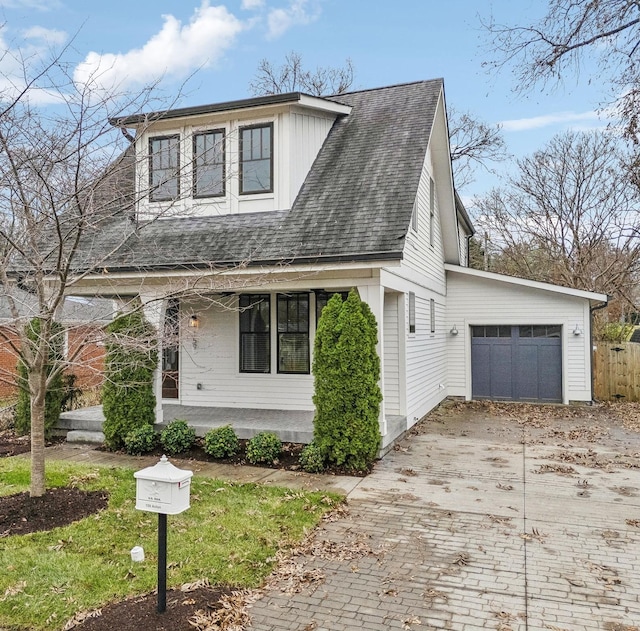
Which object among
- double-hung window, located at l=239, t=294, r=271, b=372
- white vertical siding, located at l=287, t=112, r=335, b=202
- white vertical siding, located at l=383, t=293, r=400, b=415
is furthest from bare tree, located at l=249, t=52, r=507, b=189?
double-hung window, located at l=239, t=294, r=271, b=372

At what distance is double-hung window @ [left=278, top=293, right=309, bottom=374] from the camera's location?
10078 millimetres

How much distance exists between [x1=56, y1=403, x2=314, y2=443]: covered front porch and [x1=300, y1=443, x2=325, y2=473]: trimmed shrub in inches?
23.5

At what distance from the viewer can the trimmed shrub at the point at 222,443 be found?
25.4 ft

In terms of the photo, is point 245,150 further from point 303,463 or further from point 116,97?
point 303,463

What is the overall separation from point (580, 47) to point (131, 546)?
8.36 m

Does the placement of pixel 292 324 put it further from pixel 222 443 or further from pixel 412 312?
pixel 222 443

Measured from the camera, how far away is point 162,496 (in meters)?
3.45

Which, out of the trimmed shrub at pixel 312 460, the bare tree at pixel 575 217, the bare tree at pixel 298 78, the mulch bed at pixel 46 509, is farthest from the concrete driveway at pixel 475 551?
the bare tree at pixel 298 78

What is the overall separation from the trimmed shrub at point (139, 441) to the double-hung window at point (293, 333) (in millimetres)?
2898

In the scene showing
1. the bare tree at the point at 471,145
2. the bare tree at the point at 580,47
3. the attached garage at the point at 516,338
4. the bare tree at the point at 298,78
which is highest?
the bare tree at the point at 298,78

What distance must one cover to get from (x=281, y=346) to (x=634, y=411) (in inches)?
350

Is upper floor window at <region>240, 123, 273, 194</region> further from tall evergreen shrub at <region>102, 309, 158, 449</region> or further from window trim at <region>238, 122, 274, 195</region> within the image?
tall evergreen shrub at <region>102, 309, 158, 449</region>

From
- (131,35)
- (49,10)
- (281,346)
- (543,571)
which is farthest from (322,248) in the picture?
(543,571)

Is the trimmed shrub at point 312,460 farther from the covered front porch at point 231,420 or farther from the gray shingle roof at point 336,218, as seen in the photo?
the gray shingle roof at point 336,218
